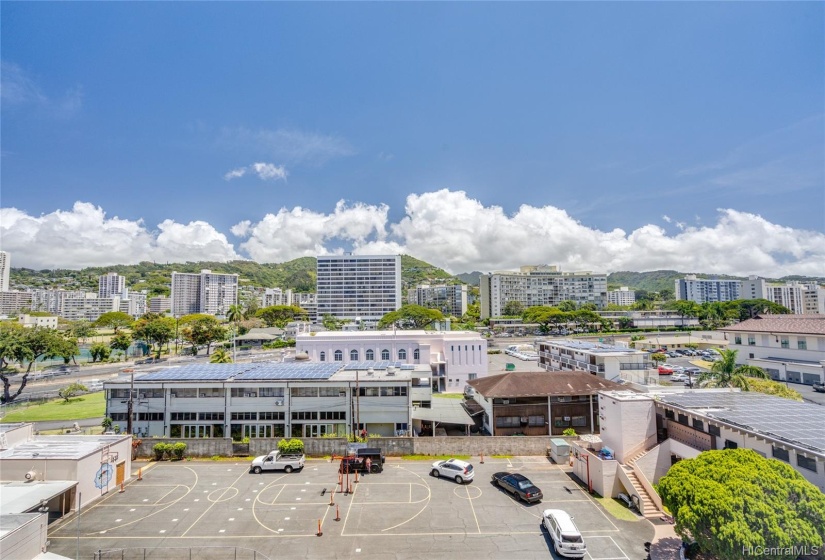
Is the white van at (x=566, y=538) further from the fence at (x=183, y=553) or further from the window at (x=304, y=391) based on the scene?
the window at (x=304, y=391)

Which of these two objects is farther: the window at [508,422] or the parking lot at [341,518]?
the window at [508,422]

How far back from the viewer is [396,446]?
3003 centimetres

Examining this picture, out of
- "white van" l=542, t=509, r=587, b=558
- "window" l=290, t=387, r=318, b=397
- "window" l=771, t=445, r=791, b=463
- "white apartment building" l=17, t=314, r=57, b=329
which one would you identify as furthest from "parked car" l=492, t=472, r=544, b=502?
"white apartment building" l=17, t=314, r=57, b=329

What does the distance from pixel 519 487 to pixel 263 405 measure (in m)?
21.2

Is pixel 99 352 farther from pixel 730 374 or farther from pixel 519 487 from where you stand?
pixel 730 374

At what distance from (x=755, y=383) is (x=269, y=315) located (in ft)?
449

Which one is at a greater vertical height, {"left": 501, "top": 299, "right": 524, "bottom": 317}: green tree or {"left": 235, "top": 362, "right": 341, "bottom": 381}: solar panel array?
{"left": 501, "top": 299, "right": 524, "bottom": 317}: green tree

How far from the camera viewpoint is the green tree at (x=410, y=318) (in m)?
127

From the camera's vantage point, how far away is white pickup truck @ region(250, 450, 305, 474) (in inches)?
1069

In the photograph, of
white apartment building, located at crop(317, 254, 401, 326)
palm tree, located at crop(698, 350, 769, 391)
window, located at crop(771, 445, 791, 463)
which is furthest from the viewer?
white apartment building, located at crop(317, 254, 401, 326)

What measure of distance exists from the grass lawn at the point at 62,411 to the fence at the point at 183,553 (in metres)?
31.6

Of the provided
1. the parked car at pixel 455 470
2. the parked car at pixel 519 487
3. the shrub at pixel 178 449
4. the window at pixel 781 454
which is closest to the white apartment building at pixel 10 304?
the shrub at pixel 178 449

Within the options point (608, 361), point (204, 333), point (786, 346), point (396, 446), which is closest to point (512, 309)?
point (204, 333)

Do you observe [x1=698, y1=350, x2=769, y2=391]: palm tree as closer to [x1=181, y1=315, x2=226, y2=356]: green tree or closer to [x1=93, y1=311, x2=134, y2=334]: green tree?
[x1=181, y1=315, x2=226, y2=356]: green tree
